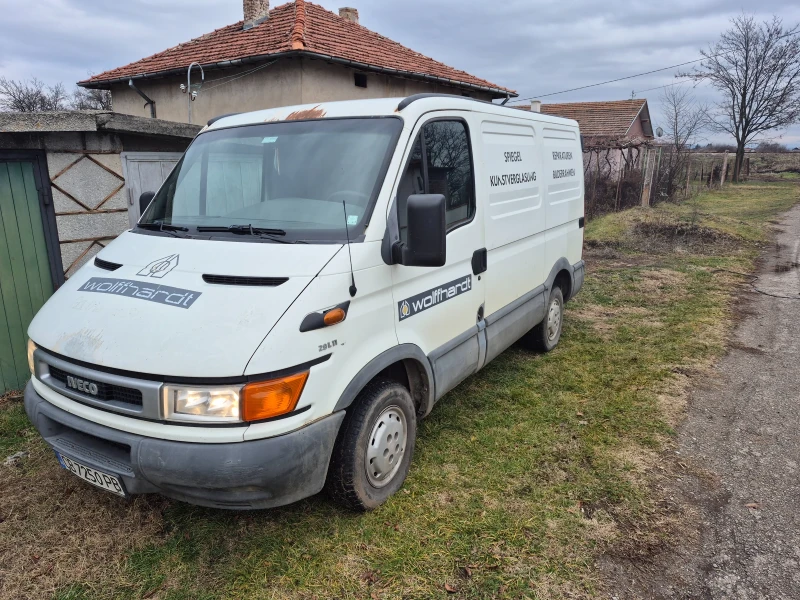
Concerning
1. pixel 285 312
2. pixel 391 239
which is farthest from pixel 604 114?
pixel 285 312

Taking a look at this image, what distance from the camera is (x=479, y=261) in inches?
151

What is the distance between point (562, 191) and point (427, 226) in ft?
10.8

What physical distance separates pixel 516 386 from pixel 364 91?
423 inches

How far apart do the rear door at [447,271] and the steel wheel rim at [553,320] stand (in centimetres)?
187

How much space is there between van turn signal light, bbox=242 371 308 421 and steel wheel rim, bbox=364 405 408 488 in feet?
2.20

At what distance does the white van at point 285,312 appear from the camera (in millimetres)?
2377

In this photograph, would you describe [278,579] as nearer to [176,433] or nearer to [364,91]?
[176,433]

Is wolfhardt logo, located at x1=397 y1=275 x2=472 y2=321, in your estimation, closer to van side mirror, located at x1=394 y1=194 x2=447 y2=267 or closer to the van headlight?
van side mirror, located at x1=394 y1=194 x2=447 y2=267

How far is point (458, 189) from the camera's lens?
3.62 metres

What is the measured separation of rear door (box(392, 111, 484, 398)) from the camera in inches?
125

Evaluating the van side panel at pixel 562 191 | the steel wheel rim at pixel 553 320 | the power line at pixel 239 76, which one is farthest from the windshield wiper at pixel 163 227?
the power line at pixel 239 76

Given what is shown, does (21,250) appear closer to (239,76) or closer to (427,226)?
(427,226)

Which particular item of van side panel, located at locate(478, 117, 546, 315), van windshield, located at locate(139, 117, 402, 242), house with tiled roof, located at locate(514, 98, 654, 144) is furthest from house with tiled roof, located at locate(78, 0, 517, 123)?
house with tiled roof, located at locate(514, 98, 654, 144)

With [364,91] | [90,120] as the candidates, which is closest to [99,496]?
[90,120]
